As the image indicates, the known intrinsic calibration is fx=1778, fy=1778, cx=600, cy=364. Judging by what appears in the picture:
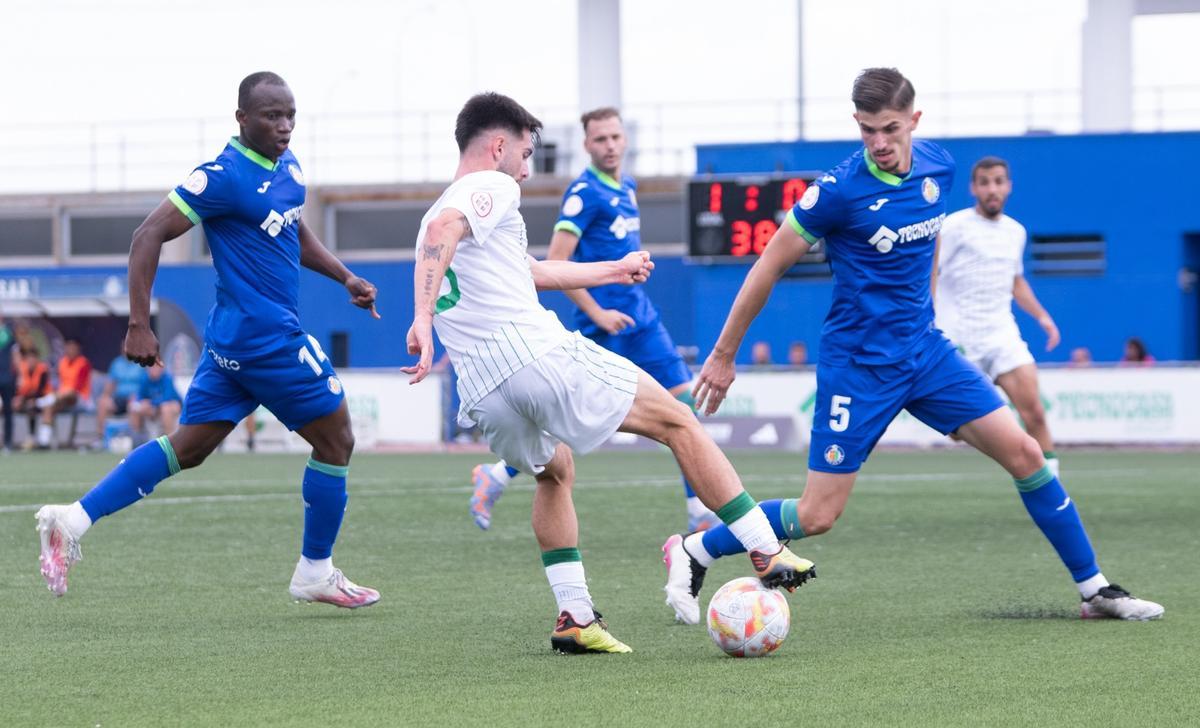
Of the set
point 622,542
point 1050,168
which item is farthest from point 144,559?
point 1050,168

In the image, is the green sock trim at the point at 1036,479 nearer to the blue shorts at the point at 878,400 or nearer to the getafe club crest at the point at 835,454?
the blue shorts at the point at 878,400

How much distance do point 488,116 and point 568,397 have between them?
1073 millimetres

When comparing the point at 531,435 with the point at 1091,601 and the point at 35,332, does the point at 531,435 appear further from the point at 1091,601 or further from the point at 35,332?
the point at 35,332

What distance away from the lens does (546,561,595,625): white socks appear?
21.0 feet

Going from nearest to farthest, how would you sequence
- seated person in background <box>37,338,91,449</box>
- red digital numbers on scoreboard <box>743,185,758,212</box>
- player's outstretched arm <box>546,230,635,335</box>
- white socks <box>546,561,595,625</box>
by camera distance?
white socks <box>546,561,595,625</box> → player's outstretched arm <box>546,230,635,335</box> → red digital numbers on scoreboard <box>743,185,758,212</box> → seated person in background <box>37,338,91,449</box>

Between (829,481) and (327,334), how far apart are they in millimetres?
32598

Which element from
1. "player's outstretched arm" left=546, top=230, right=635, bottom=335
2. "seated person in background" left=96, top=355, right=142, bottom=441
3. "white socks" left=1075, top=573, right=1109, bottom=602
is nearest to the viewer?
"white socks" left=1075, top=573, right=1109, bottom=602

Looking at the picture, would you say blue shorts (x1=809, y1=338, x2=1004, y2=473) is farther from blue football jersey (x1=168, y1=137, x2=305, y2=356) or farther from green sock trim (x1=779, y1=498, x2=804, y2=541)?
blue football jersey (x1=168, y1=137, x2=305, y2=356)

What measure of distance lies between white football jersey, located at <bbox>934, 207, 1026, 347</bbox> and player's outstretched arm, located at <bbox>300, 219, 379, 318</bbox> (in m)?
5.27

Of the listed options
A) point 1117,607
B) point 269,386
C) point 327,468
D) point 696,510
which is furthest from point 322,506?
point 1117,607

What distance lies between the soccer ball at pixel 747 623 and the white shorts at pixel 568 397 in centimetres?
75

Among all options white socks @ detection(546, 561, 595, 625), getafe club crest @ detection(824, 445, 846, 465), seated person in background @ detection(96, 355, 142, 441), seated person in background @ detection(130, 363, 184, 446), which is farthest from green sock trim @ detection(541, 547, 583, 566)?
seated person in background @ detection(96, 355, 142, 441)

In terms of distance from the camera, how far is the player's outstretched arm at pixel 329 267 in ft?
26.1

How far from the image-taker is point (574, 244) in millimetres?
10086
